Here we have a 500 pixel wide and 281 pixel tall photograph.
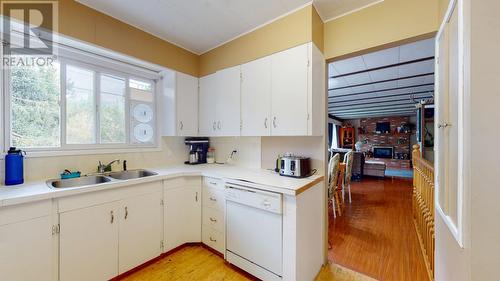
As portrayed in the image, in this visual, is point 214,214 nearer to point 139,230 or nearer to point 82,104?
point 139,230

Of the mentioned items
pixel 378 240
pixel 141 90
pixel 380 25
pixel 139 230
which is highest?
pixel 380 25

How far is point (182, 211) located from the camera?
7.41 feet

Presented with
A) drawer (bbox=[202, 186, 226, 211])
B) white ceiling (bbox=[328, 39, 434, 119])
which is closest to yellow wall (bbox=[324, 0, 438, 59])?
white ceiling (bbox=[328, 39, 434, 119])

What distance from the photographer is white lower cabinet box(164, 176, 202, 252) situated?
2.14 metres

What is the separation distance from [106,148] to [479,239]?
2976 millimetres

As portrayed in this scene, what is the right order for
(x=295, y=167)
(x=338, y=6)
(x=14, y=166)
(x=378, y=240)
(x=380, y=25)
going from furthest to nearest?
(x=378, y=240) → (x=295, y=167) → (x=338, y=6) → (x=380, y=25) → (x=14, y=166)

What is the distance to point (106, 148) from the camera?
223cm

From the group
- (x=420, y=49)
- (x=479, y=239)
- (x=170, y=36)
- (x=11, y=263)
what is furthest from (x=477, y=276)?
(x=170, y=36)

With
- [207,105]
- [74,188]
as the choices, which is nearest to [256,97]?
[207,105]

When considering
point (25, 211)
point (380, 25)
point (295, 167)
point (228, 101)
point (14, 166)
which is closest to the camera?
point (25, 211)

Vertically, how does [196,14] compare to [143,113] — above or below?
above

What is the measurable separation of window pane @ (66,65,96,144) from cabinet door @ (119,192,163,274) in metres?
0.93

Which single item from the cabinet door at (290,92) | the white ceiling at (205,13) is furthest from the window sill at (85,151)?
the cabinet door at (290,92)

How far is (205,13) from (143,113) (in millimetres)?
1517
